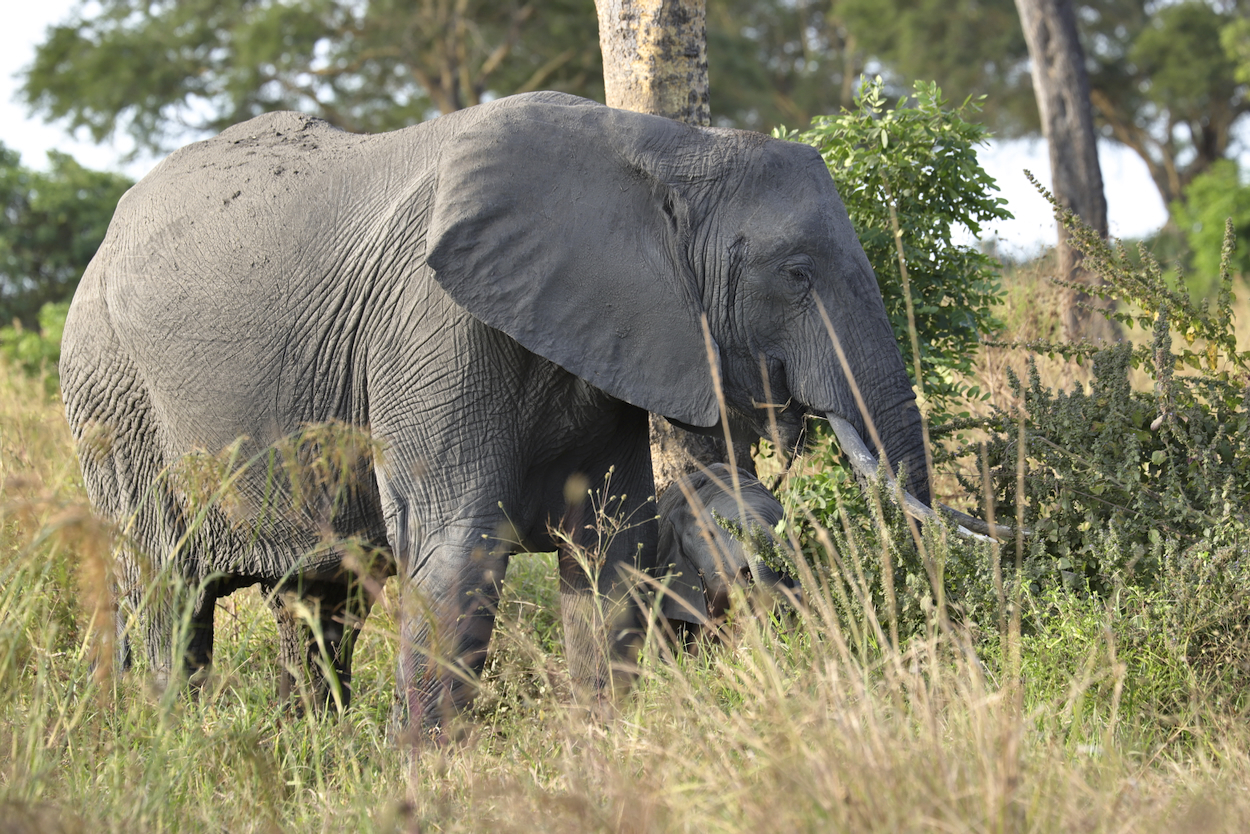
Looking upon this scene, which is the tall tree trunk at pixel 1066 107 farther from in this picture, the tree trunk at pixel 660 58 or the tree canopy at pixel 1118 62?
the tree canopy at pixel 1118 62

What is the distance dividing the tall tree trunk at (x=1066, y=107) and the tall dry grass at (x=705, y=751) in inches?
313

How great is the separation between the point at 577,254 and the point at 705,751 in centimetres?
169

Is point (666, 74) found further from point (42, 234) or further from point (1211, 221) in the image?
point (1211, 221)

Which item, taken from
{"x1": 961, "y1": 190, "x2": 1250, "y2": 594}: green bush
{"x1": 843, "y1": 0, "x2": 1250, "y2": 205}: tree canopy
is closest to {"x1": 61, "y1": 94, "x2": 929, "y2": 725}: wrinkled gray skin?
{"x1": 961, "y1": 190, "x2": 1250, "y2": 594}: green bush

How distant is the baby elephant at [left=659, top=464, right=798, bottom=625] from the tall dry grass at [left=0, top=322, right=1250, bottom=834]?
197 millimetres

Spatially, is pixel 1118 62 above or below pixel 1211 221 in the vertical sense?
above

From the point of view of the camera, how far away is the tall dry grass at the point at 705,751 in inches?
91.7

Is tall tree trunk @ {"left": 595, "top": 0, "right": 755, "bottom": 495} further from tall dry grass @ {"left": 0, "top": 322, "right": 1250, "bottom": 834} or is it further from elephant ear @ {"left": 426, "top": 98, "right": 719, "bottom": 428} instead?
elephant ear @ {"left": 426, "top": 98, "right": 719, "bottom": 428}

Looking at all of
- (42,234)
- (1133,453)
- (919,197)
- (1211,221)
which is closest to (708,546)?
(1133,453)

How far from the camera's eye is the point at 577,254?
12.2 ft

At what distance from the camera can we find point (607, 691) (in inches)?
143

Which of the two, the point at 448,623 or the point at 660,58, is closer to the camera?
the point at 448,623

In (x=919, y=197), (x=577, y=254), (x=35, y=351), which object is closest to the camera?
(x=577, y=254)

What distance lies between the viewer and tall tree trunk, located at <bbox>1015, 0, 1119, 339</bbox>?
11031 mm
